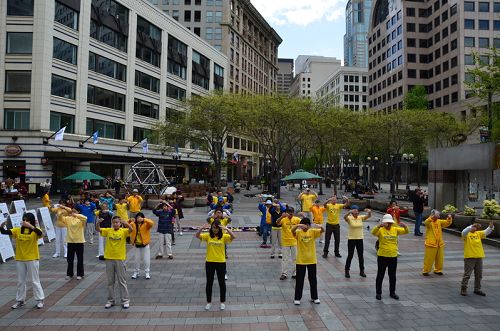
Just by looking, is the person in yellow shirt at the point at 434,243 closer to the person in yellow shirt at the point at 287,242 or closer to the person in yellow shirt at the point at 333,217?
the person in yellow shirt at the point at 333,217

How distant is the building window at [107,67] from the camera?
133 ft

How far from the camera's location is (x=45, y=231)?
619 inches

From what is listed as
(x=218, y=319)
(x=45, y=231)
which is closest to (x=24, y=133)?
(x=45, y=231)

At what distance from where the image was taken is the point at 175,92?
56.5 meters

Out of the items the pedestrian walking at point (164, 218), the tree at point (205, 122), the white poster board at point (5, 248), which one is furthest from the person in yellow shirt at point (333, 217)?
the tree at point (205, 122)

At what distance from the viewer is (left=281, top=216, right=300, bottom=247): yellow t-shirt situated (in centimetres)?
1022

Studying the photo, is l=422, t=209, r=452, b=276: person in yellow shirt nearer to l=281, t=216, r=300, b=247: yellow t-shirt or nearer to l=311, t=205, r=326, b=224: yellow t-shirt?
l=281, t=216, r=300, b=247: yellow t-shirt

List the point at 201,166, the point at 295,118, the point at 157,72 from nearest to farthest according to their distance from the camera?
the point at 295,118, the point at 157,72, the point at 201,166

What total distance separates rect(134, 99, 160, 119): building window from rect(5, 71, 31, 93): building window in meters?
14.6

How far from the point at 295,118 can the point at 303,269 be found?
26023mm

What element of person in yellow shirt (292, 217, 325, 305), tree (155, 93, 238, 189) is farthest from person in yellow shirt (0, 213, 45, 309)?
tree (155, 93, 238, 189)

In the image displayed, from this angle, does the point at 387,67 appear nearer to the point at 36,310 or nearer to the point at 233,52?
the point at 233,52

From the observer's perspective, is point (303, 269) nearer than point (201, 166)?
Yes

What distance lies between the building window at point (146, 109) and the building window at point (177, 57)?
6.65 metres
